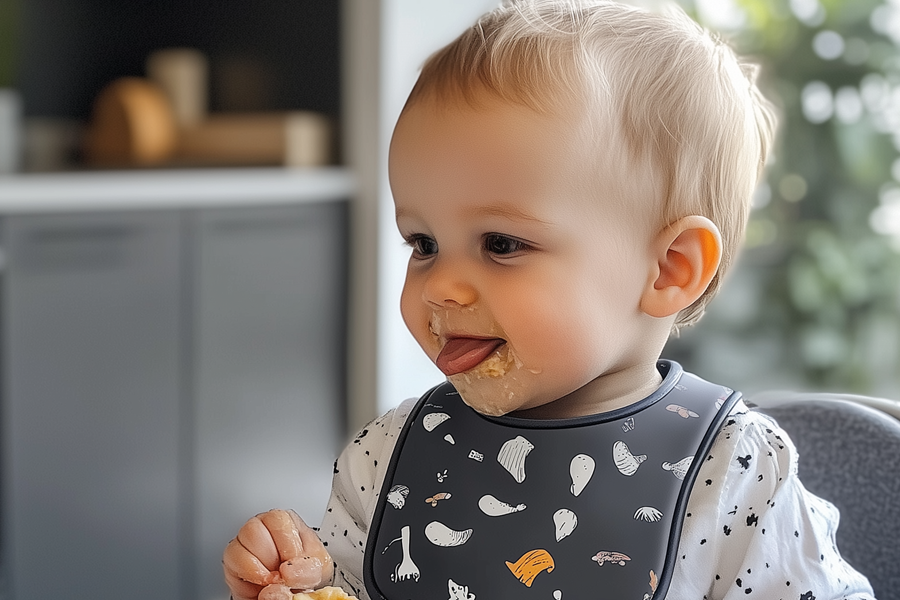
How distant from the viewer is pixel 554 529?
2.55 feet

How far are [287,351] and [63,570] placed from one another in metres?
0.72

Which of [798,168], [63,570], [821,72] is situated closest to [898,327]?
[798,168]

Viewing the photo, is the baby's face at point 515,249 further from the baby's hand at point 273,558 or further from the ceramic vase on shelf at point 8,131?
the ceramic vase on shelf at point 8,131

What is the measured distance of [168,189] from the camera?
2203mm

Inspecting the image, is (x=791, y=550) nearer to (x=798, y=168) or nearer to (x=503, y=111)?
(x=503, y=111)

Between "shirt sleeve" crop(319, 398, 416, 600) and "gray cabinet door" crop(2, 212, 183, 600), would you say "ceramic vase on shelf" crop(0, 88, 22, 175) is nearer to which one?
"gray cabinet door" crop(2, 212, 183, 600)

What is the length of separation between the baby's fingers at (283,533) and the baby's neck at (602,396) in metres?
0.20

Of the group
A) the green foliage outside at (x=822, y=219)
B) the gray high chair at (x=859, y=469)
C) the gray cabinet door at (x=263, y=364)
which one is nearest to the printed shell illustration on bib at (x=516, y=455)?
the gray high chair at (x=859, y=469)

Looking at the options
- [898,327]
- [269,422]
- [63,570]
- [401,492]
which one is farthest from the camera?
[898,327]

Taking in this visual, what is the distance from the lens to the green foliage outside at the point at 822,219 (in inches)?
101

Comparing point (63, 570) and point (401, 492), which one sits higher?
point (401, 492)

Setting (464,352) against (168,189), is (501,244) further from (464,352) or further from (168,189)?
(168,189)

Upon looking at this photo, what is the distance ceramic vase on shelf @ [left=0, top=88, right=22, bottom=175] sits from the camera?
7.54ft

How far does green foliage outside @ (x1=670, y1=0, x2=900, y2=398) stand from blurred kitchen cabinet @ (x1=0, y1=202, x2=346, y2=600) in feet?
3.47
